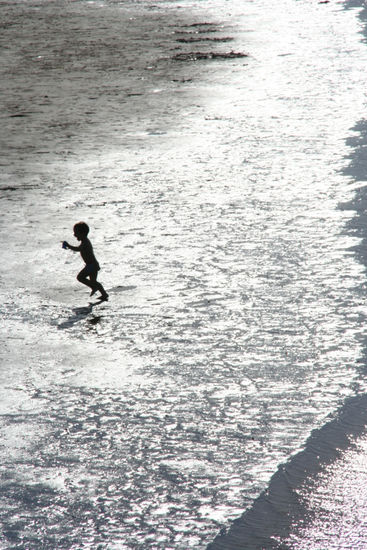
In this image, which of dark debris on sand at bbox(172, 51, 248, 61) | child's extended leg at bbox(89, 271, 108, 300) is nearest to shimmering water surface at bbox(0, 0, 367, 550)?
child's extended leg at bbox(89, 271, 108, 300)

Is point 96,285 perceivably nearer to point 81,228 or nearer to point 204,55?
point 81,228

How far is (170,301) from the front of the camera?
5129 mm

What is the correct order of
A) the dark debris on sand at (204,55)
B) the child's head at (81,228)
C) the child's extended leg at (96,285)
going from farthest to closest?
the dark debris on sand at (204,55), the child's head at (81,228), the child's extended leg at (96,285)

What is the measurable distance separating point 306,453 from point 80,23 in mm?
14607

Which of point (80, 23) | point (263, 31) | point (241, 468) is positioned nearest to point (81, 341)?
point (241, 468)

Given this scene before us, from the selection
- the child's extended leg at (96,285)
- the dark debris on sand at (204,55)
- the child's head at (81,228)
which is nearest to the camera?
the child's extended leg at (96,285)

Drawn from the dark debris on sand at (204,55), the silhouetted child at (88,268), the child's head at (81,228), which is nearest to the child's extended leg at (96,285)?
the silhouetted child at (88,268)

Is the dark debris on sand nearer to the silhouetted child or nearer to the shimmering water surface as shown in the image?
the shimmering water surface

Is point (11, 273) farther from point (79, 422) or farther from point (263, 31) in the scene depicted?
point (263, 31)

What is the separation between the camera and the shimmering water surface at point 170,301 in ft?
11.5

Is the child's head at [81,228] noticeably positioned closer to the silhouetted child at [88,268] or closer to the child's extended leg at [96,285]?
the silhouetted child at [88,268]

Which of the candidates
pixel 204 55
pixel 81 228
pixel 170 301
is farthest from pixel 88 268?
pixel 204 55

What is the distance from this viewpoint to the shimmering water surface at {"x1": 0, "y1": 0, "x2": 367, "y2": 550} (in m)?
3.51

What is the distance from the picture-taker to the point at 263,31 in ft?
49.6
